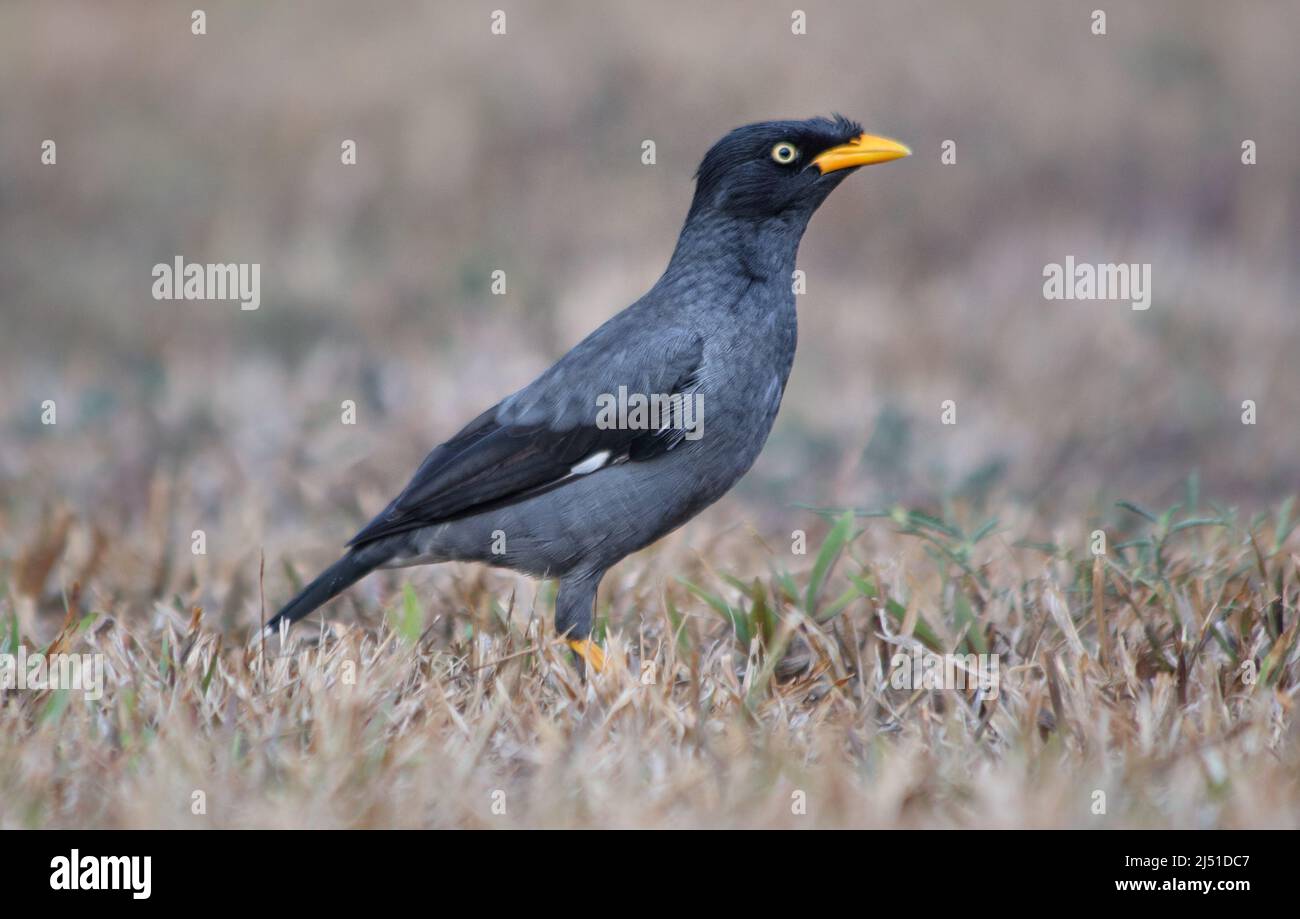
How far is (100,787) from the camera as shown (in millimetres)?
3170

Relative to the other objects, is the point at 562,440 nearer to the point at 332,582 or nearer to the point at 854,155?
the point at 332,582

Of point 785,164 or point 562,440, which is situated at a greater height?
point 785,164

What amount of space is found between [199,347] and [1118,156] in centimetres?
663

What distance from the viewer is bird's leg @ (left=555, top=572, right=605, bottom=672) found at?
4211 millimetres

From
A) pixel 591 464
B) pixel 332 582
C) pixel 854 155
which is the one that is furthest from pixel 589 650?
pixel 854 155

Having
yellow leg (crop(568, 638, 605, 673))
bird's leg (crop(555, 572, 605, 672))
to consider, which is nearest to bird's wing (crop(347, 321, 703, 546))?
bird's leg (crop(555, 572, 605, 672))

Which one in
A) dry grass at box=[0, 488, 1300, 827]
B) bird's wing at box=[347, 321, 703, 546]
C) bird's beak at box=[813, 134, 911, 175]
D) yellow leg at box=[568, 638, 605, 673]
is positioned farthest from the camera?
bird's beak at box=[813, 134, 911, 175]

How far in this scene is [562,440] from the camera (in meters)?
4.33

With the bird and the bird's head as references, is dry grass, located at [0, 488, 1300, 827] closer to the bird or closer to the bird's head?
the bird

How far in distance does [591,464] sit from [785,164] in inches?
43.9

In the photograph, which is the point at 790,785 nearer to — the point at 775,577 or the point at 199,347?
the point at 775,577

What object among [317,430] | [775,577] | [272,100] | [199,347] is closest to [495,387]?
[317,430]

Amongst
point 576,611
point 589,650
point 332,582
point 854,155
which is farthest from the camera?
point 854,155

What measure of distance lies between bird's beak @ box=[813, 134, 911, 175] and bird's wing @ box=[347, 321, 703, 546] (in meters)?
0.72
